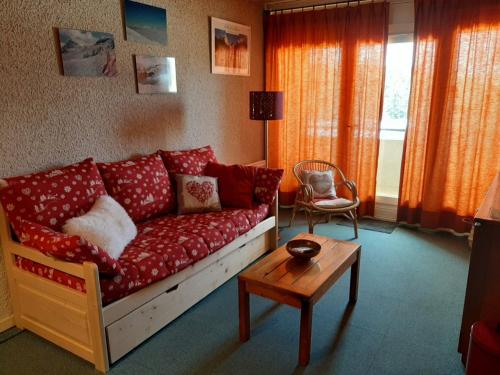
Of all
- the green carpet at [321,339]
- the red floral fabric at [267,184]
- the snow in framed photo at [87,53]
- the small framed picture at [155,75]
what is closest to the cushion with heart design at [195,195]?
the red floral fabric at [267,184]

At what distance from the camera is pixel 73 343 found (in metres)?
2.15

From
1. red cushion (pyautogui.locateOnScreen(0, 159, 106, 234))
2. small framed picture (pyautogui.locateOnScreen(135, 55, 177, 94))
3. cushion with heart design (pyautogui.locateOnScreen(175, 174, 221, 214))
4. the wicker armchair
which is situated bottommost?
the wicker armchair

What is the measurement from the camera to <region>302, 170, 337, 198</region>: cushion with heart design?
4.12m

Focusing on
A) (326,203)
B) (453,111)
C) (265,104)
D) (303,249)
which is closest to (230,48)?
(265,104)

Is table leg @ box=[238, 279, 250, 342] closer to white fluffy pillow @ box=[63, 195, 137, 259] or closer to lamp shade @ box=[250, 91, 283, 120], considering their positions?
white fluffy pillow @ box=[63, 195, 137, 259]

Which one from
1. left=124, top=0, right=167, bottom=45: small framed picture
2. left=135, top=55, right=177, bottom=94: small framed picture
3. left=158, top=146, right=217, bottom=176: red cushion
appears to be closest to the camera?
left=124, top=0, right=167, bottom=45: small framed picture

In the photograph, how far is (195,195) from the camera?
10.3ft

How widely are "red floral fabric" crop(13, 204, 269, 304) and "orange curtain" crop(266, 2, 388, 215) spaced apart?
1.58 metres

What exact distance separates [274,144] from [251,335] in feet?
9.65

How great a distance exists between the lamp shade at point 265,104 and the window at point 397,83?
120 cm

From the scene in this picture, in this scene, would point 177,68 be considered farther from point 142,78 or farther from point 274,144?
point 274,144

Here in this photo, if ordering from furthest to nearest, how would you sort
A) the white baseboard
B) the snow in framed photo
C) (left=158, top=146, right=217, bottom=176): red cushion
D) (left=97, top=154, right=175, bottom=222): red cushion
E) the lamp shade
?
the lamp shade → (left=158, top=146, right=217, bottom=176): red cushion → (left=97, top=154, right=175, bottom=222): red cushion → the snow in framed photo → the white baseboard

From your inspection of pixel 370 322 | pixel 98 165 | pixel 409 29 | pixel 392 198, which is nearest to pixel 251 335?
pixel 370 322

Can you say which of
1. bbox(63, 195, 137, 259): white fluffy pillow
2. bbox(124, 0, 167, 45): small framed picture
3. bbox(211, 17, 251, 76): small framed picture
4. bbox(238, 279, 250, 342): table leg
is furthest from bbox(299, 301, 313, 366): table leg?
bbox(211, 17, 251, 76): small framed picture
